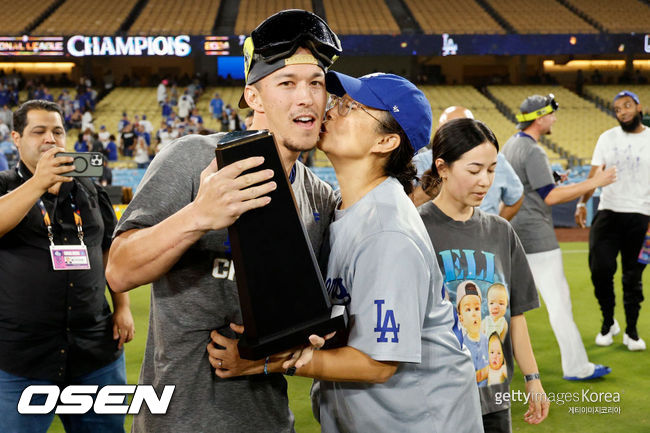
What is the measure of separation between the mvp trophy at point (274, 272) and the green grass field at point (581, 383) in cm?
303

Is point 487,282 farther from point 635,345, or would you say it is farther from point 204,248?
point 635,345

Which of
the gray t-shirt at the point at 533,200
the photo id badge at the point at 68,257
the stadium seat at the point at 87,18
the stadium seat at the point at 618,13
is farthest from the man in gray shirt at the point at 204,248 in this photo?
the stadium seat at the point at 618,13

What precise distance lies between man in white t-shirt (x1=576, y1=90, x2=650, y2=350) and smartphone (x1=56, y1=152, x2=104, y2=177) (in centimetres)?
477

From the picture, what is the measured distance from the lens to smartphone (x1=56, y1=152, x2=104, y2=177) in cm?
280

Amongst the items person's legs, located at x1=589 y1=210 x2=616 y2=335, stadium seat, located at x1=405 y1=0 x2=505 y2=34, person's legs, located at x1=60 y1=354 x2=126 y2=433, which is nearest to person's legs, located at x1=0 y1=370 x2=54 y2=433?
person's legs, located at x1=60 y1=354 x2=126 y2=433

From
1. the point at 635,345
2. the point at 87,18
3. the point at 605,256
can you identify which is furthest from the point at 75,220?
the point at 87,18

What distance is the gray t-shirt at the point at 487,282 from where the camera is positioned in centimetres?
270

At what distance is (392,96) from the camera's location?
2.02 metres

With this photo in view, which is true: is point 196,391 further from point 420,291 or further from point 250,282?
point 420,291

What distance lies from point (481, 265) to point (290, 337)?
1.38 meters

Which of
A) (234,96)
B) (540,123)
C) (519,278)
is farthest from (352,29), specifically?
(519,278)

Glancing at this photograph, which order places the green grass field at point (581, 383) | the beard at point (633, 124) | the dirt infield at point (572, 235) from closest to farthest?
the green grass field at point (581, 383) < the beard at point (633, 124) < the dirt infield at point (572, 235)

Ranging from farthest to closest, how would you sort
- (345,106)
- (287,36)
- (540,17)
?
(540,17), (345,106), (287,36)

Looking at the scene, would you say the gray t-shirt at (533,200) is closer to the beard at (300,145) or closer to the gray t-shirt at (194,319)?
the beard at (300,145)
